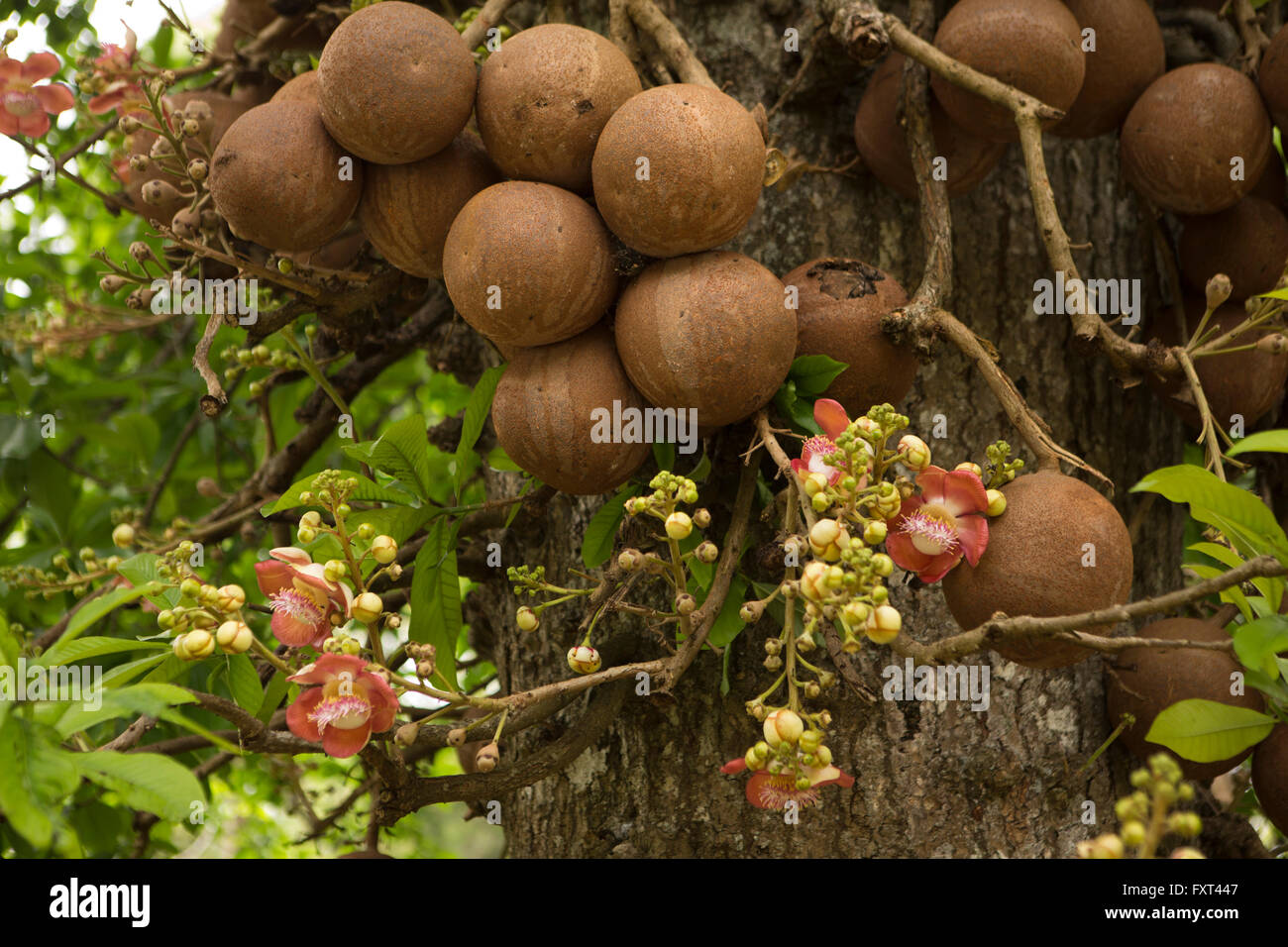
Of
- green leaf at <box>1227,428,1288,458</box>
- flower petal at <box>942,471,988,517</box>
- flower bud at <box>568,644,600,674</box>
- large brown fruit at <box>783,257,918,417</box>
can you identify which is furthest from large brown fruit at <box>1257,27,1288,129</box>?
flower bud at <box>568,644,600,674</box>

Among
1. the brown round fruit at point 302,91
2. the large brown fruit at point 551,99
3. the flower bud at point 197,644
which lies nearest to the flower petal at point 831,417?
the large brown fruit at point 551,99

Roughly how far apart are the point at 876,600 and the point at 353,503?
3.08ft

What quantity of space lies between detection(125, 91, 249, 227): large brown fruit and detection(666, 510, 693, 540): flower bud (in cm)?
94

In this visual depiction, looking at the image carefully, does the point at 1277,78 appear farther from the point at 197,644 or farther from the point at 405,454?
the point at 197,644

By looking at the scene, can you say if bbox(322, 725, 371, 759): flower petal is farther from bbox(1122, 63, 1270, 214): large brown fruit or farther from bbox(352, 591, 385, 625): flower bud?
bbox(1122, 63, 1270, 214): large brown fruit

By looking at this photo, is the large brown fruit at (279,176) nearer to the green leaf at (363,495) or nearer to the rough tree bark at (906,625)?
the green leaf at (363,495)

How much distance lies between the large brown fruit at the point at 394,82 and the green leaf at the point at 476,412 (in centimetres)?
31

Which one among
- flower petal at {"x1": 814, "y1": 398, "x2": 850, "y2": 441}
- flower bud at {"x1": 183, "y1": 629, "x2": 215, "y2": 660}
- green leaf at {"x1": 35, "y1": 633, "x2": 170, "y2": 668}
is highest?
flower petal at {"x1": 814, "y1": 398, "x2": 850, "y2": 441}

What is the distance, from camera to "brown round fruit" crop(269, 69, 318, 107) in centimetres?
139

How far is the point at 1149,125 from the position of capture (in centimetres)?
153

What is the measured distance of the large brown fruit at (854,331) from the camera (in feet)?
4.36

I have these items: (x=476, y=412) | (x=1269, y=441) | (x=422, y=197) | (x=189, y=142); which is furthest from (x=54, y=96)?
(x=1269, y=441)

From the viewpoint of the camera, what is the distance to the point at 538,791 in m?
1.63
